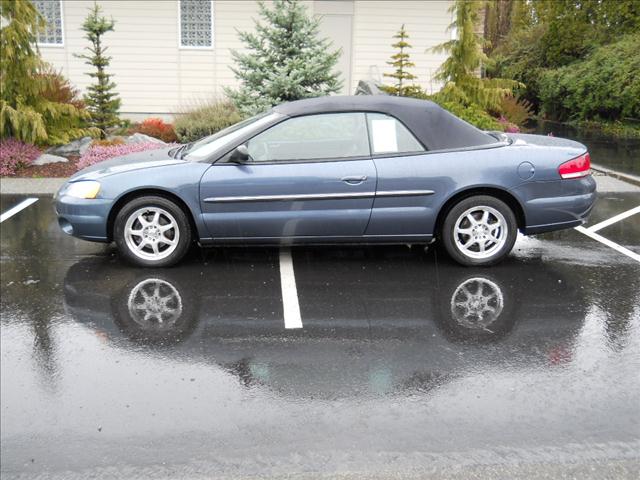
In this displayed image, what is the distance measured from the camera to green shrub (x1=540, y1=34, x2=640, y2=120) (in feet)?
66.0

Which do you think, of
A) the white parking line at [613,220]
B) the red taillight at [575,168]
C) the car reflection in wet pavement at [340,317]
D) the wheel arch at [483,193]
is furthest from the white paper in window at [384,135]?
the white parking line at [613,220]

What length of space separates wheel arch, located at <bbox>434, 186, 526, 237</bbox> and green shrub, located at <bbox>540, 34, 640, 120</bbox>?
50.0 ft

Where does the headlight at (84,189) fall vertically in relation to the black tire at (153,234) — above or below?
above

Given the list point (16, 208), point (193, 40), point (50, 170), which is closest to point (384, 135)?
point (16, 208)

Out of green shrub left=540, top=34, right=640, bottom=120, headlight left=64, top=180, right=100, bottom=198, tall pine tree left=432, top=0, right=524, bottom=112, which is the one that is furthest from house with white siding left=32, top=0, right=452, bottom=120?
headlight left=64, top=180, right=100, bottom=198

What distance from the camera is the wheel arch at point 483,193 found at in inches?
248

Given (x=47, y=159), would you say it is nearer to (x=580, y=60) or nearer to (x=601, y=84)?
(x=601, y=84)

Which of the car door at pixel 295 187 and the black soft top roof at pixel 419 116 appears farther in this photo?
the black soft top roof at pixel 419 116

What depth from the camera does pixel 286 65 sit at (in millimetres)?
12188

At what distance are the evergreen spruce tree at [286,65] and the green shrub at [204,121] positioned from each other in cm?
55

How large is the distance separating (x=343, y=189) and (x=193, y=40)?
1236cm

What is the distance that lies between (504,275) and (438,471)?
321 cm

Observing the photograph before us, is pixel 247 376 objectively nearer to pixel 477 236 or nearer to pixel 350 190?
pixel 350 190

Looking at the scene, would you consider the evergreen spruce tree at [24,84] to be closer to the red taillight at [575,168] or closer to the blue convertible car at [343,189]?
the blue convertible car at [343,189]
